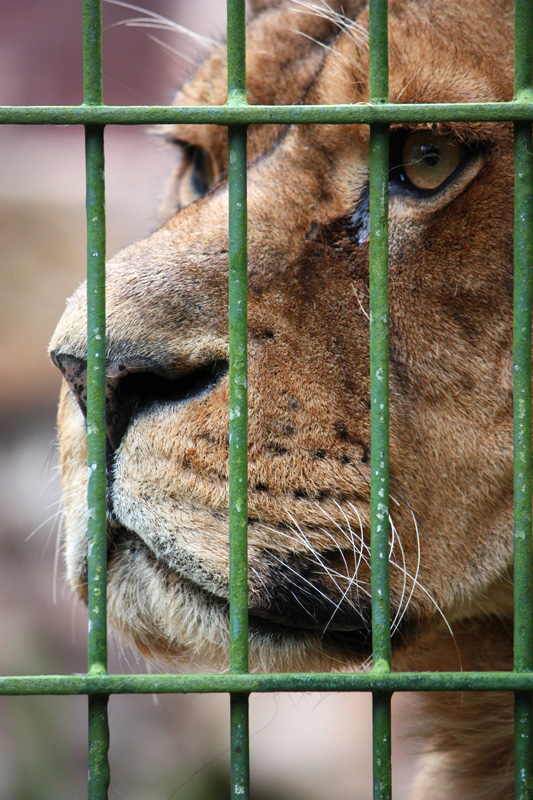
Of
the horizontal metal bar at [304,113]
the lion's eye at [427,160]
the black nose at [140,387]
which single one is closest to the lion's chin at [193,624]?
the black nose at [140,387]

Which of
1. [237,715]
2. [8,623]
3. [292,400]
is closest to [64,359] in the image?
[292,400]

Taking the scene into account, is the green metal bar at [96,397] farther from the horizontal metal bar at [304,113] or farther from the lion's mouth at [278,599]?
the lion's mouth at [278,599]

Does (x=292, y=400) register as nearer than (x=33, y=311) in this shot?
Yes

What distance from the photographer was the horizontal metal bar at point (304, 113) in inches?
50.7

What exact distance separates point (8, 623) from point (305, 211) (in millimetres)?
3425

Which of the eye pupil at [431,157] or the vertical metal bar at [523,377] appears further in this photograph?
the eye pupil at [431,157]

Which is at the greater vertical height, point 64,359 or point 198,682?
point 64,359

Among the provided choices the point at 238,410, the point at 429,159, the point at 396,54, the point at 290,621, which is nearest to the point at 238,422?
the point at 238,410

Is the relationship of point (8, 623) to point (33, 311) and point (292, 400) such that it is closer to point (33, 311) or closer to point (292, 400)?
point (33, 311)

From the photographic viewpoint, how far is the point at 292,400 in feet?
5.35

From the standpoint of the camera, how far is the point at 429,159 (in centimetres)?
179

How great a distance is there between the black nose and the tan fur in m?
0.02

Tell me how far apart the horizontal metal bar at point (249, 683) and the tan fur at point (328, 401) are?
0.32m

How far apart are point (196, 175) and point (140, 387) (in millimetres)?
1294
